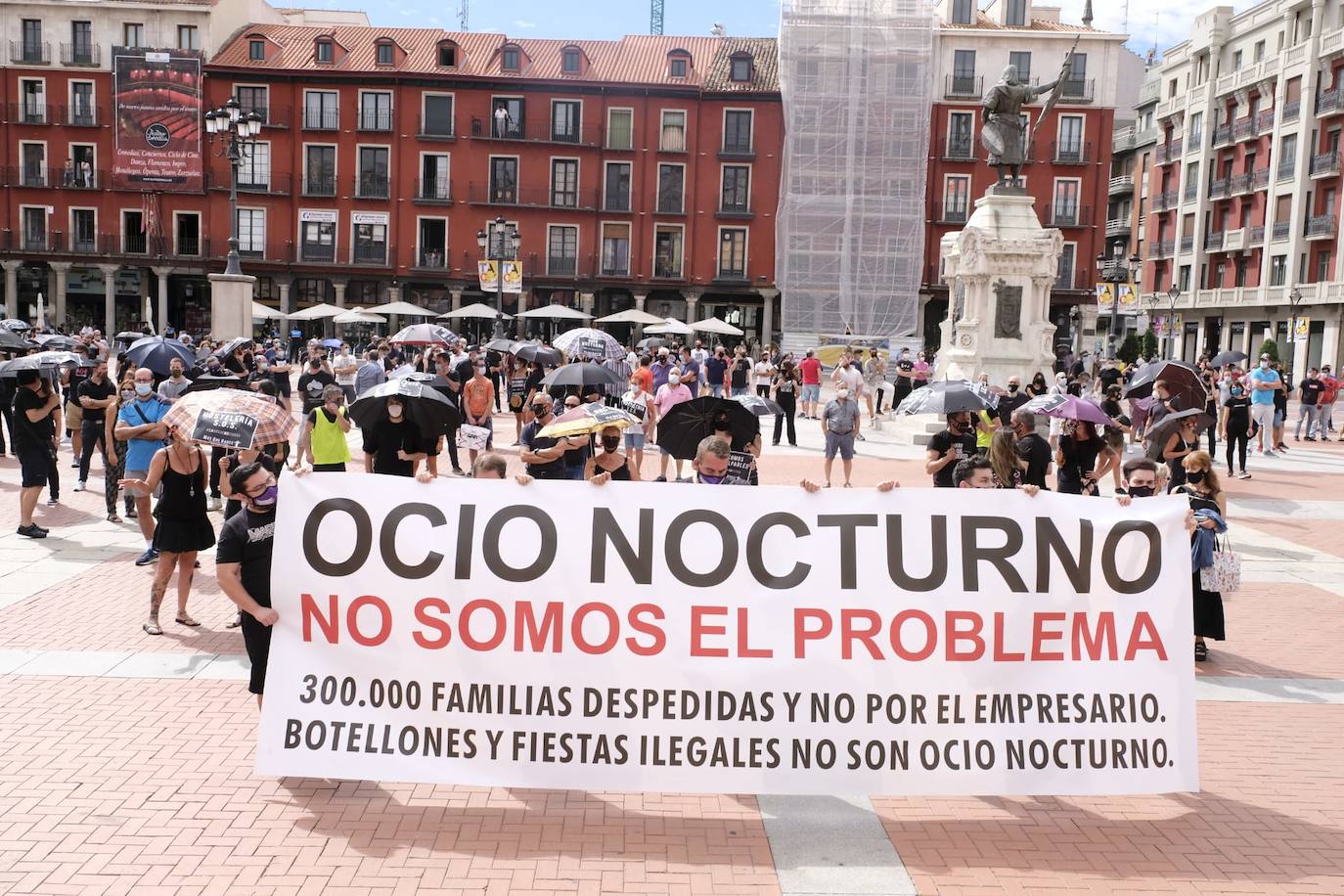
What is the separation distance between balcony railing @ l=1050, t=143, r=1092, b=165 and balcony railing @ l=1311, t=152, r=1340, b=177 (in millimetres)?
10101

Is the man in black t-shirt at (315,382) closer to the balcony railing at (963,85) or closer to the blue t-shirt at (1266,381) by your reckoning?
the blue t-shirt at (1266,381)

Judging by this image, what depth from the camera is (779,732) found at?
5203 millimetres

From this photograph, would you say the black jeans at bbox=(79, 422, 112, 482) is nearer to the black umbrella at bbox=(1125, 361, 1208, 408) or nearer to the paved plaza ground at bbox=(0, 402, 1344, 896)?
the paved plaza ground at bbox=(0, 402, 1344, 896)

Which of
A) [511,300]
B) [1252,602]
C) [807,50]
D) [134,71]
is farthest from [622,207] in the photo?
[1252,602]

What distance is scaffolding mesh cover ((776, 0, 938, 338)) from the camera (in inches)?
1697

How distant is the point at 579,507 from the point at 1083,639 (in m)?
2.47

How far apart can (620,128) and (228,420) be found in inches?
1744

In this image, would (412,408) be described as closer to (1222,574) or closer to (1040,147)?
(1222,574)

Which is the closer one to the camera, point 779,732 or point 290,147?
point 779,732

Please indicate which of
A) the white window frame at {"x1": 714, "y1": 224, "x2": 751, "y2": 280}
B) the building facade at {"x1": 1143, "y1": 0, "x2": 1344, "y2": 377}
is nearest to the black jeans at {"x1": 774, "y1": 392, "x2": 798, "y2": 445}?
the white window frame at {"x1": 714, "y1": 224, "x2": 751, "y2": 280}

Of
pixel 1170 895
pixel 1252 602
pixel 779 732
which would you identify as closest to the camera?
pixel 1170 895

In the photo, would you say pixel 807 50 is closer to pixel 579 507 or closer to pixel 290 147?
pixel 290 147

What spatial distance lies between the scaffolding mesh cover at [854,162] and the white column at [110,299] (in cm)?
2899

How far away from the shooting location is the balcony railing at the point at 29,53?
163 ft
